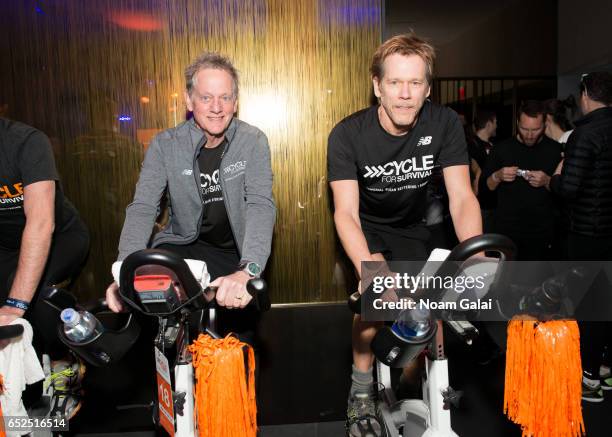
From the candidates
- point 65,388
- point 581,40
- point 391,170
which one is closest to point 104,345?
point 65,388

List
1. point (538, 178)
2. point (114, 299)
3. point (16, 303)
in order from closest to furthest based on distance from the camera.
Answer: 1. point (114, 299)
2. point (16, 303)
3. point (538, 178)

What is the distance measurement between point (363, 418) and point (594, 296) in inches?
61.6

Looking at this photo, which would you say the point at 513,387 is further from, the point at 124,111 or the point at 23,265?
the point at 124,111

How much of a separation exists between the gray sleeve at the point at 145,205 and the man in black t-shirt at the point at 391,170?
64 cm

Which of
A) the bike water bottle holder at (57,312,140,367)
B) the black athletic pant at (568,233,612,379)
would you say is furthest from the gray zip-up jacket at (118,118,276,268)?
the black athletic pant at (568,233,612,379)

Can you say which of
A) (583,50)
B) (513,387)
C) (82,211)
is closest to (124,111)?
(82,211)

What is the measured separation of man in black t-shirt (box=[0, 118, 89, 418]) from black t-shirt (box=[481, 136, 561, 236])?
262 centimetres

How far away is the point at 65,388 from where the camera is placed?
2119 mm

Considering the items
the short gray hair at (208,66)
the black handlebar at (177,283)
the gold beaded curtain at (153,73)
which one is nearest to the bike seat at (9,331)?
the black handlebar at (177,283)

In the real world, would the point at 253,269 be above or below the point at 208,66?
below

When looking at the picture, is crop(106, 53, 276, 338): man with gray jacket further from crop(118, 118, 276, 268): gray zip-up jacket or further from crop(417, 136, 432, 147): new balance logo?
crop(417, 136, 432, 147): new balance logo

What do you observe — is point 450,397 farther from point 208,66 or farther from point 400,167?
point 208,66

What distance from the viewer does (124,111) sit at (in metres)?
2.39

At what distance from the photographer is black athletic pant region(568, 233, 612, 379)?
2.67 m
